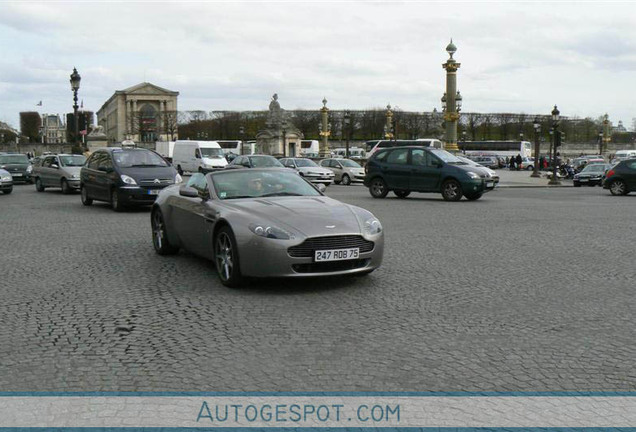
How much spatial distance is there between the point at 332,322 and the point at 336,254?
1.38m

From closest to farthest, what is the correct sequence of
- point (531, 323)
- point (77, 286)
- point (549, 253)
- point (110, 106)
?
point (531, 323), point (77, 286), point (549, 253), point (110, 106)

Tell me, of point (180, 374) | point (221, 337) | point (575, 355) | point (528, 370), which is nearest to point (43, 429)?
point (180, 374)

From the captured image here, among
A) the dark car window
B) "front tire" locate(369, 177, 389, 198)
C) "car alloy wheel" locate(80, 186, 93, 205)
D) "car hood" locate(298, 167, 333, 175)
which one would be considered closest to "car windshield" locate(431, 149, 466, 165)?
the dark car window

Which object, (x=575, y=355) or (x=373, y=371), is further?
(x=575, y=355)

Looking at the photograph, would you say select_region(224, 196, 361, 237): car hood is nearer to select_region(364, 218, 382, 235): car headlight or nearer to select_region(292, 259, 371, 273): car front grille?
select_region(364, 218, 382, 235): car headlight

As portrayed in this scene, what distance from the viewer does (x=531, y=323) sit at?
5.92 m

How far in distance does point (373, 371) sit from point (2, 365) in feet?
8.00

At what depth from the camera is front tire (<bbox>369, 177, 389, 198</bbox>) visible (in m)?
22.9

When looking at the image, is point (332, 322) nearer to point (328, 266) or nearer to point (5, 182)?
point (328, 266)

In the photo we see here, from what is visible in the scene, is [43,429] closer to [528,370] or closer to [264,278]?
[528,370]

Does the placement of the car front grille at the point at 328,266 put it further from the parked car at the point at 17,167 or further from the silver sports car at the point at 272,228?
the parked car at the point at 17,167

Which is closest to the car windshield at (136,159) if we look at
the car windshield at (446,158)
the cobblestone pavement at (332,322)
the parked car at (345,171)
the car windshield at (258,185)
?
the cobblestone pavement at (332,322)

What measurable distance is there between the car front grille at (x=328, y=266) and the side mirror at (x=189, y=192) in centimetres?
215

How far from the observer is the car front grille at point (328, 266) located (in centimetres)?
722
